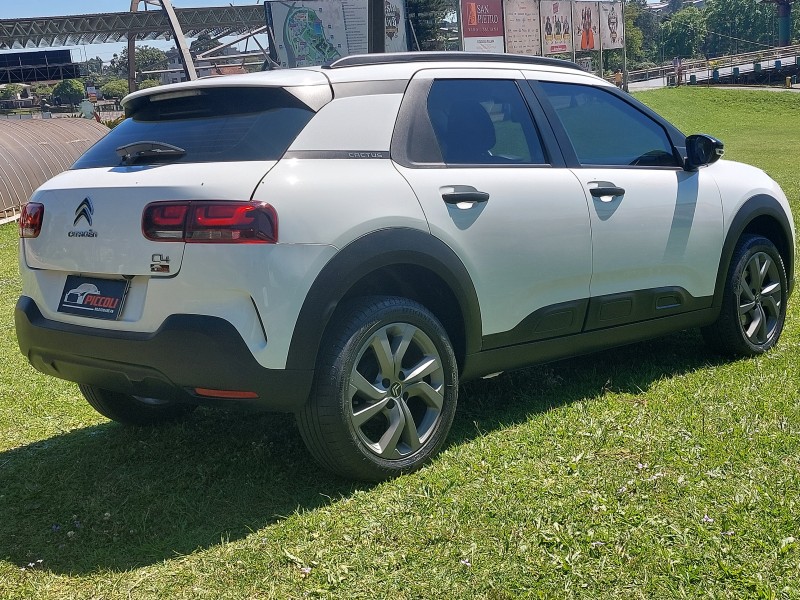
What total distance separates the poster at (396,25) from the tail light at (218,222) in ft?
94.8

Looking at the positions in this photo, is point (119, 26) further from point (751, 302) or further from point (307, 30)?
point (751, 302)

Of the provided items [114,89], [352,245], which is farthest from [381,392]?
[114,89]

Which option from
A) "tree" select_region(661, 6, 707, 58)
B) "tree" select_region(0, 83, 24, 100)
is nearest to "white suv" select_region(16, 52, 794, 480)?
"tree" select_region(661, 6, 707, 58)

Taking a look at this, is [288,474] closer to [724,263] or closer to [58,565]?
[58,565]

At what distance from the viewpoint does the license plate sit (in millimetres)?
3695

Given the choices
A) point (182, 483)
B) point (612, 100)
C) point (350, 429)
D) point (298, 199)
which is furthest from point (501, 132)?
point (182, 483)

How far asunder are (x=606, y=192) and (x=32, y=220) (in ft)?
9.01

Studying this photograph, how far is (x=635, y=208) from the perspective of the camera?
4.90m

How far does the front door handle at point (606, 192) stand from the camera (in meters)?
4.72

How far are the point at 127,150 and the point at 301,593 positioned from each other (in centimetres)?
195

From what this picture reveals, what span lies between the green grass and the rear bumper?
52 cm

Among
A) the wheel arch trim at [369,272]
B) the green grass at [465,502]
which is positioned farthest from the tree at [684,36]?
the wheel arch trim at [369,272]

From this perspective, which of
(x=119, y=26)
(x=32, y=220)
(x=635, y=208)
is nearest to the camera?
(x=32, y=220)

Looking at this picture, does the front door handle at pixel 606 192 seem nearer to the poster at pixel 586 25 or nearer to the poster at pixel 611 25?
the poster at pixel 586 25
